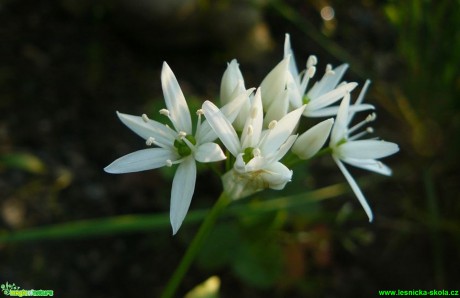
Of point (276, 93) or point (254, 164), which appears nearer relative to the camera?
point (254, 164)

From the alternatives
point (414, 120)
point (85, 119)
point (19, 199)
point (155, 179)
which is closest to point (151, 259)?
point (155, 179)

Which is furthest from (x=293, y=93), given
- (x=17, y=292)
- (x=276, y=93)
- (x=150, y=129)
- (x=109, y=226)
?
(x=17, y=292)

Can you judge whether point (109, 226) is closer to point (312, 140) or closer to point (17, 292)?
point (17, 292)

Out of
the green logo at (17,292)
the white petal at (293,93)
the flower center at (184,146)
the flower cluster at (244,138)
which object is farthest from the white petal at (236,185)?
the green logo at (17,292)

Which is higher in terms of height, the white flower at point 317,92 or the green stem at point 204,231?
the white flower at point 317,92

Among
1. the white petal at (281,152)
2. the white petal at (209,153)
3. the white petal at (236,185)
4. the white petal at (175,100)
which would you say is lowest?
the white petal at (236,185)

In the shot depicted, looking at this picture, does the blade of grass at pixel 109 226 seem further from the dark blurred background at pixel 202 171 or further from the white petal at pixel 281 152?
the white petal at pixel 281 152

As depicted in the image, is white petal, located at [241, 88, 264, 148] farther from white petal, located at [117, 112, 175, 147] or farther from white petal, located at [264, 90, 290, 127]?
white petal, located at [117, 112, 175, 147]

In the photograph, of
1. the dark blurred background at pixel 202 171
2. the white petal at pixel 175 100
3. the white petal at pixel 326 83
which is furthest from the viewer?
the dark blurred background at pixel 202 171

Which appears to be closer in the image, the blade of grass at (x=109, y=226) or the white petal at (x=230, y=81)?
the white petal at (x=230, y=81)
